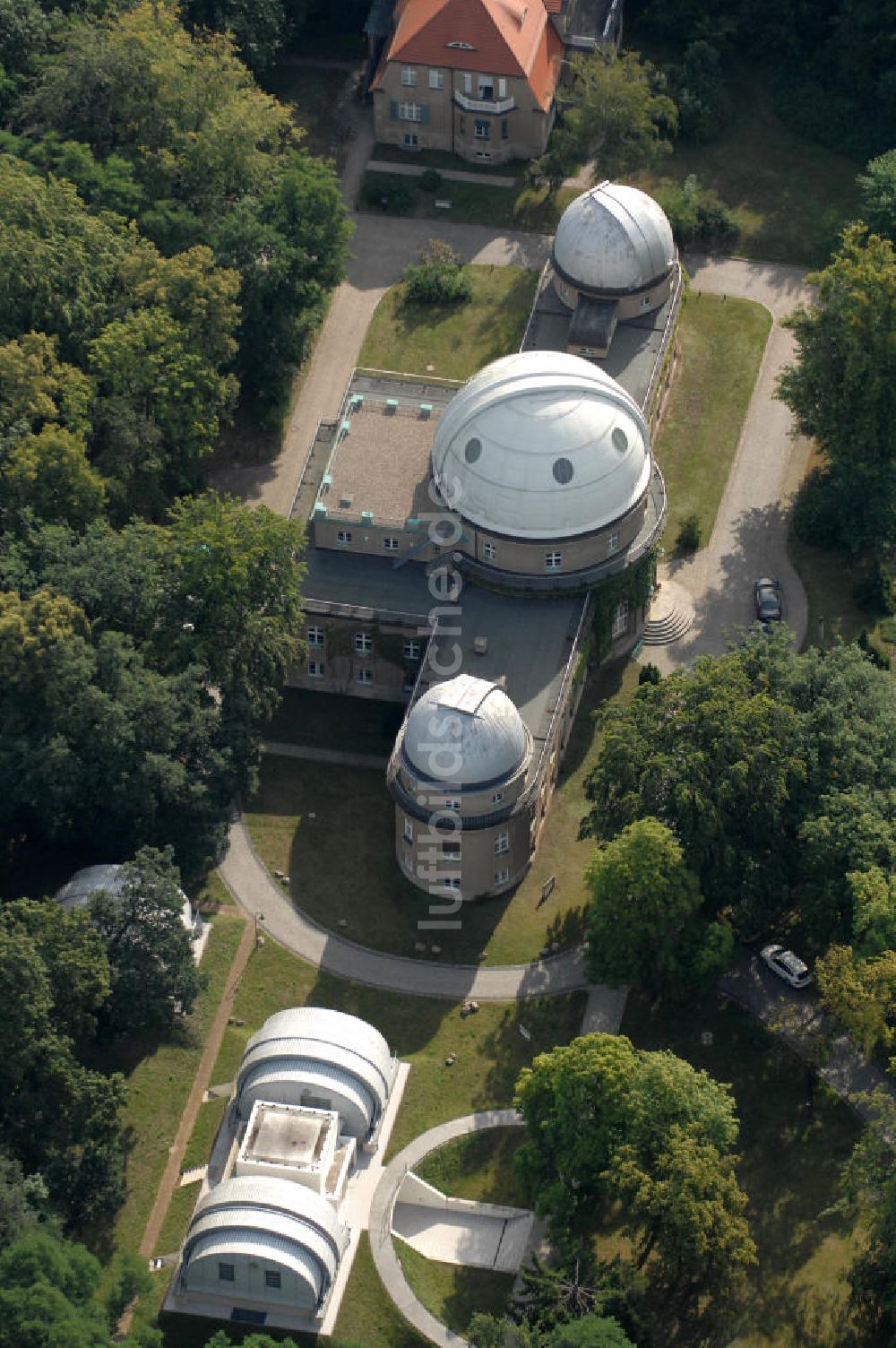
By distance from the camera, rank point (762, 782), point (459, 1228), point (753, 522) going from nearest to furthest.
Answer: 1. point (459, 1228)
2. point (762, 782)
3. point (753, 522)

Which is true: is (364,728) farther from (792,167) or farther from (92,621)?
(792,167)

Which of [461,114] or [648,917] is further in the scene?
[461,114]

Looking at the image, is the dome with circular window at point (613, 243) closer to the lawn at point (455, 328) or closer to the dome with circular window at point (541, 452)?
the lawn at point (455, 328)

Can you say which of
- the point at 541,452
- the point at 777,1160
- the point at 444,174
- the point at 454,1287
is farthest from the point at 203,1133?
the point at 444,174

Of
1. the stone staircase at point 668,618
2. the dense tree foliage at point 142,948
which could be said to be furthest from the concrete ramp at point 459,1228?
the stone staircase at point 668,618

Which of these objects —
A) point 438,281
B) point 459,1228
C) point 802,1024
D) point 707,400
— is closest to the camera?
point 459,1228

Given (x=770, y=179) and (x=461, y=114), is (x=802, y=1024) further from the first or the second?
(x=461, y=114)
